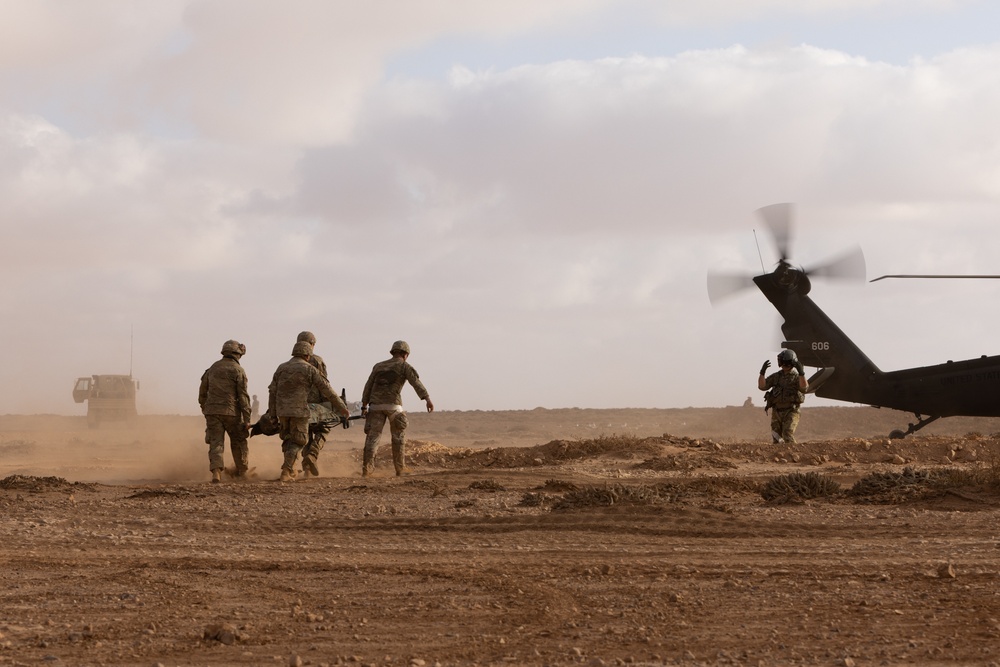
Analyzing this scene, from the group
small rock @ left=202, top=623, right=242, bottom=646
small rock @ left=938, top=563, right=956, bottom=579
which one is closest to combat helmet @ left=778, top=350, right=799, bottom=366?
small rock @ left=938, top=563, right=956, bottom=579

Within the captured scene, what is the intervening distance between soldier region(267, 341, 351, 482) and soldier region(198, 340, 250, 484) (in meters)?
0.47

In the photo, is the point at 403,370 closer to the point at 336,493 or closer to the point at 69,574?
the point at 336,493

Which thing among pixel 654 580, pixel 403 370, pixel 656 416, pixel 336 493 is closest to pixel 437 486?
pixel 336 493

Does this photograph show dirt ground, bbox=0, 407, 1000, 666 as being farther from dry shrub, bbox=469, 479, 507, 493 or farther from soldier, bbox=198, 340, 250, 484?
soldier, bbox=198, 340, 250, 484

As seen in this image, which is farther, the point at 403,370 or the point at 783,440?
the point at 783,440

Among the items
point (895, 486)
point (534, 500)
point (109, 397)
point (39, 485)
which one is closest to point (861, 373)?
point (895, 486)

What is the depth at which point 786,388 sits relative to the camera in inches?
741

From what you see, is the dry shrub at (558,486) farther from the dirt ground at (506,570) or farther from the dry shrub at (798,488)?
the dry shrub at (798,488)

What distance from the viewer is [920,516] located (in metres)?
10.1

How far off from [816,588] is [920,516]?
3.82 metres

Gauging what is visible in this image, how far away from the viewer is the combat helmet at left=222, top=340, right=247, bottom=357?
1513cm

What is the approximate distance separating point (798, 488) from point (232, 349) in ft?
24.6

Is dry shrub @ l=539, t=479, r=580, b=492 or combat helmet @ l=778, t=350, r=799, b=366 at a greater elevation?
combat helmet @ l=778, t=350, r=799, b=366

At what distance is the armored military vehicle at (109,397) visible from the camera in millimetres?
38062
